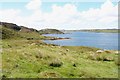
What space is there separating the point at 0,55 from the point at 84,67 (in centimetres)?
740

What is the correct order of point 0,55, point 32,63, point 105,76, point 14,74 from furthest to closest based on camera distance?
point 0,55, point 32,63, point 105,76, point 14,74

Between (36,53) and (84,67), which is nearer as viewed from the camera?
(84,67)

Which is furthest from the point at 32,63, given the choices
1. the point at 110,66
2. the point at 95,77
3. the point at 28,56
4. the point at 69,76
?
the point at 110,66

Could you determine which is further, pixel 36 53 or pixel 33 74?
pixel 36 53

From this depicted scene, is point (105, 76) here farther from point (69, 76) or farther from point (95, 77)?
point (69, 76)

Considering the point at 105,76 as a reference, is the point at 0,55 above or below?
above

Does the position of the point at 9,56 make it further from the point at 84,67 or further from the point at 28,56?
the point at 84,67

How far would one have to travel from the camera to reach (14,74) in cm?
1830

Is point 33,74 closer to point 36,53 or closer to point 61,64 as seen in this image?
point 61,64

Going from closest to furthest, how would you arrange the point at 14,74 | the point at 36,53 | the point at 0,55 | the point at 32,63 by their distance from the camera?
the point at 14,74, the point at 32,63, the point at 0,55, the point at 36,53

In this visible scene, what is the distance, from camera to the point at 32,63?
70.3 ft

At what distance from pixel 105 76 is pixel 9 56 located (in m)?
8.39

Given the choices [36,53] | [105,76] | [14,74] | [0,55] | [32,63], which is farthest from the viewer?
[36,53]

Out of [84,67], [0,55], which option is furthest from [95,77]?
[0,55]
